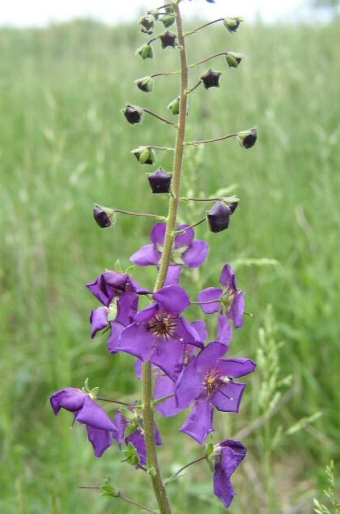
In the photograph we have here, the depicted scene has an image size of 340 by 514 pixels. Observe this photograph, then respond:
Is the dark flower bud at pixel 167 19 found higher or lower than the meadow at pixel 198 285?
higher

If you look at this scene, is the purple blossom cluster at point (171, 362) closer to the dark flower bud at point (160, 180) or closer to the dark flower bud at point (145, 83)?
the dark flower bud at point (160, 180)

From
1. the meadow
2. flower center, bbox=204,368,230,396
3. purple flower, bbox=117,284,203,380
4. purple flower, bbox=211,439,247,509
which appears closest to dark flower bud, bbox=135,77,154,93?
purple flower, bbox=117,284,203,380

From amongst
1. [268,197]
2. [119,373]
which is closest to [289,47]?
[268,197]

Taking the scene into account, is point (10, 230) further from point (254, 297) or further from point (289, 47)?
point (289, 47)

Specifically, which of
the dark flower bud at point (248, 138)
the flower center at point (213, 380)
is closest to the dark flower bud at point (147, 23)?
the dark flower bud at point (248, 138)

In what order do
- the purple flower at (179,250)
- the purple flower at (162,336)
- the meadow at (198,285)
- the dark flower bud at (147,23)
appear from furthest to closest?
the meadow at (198,285)
the purple flower at (179,250)
the dark flower bud at (147,23)
the purple flower at (162,336)

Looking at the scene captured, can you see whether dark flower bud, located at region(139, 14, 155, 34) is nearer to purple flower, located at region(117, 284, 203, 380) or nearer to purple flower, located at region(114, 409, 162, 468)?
purple flower, located at region(117, 284, 203, 380)

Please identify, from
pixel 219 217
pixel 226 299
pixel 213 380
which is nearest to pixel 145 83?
pixel 219 217
